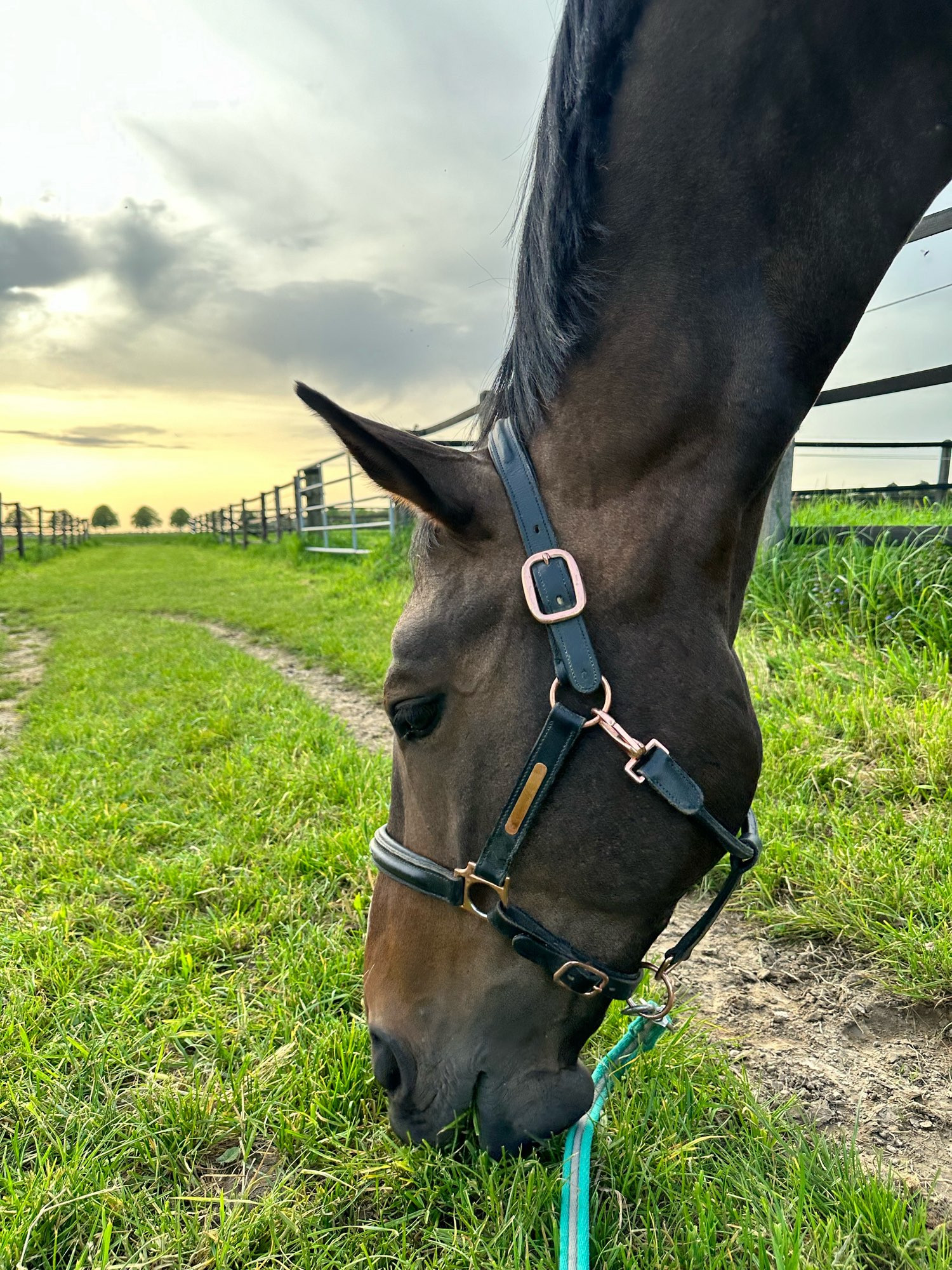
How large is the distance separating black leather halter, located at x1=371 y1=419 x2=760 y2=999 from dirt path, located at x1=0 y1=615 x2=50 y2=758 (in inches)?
152

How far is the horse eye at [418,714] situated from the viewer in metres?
1.32

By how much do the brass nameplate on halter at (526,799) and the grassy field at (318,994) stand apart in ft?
2.19

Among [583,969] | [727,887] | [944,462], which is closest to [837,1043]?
[727,887]

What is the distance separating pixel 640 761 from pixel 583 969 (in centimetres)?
39

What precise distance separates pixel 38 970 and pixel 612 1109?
162cm

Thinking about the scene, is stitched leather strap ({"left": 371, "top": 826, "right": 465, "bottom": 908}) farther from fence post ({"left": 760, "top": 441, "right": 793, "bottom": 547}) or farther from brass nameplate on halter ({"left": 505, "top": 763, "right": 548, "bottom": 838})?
fence post ({"left": 760, "top": 441, "right": 793, "bottom": 547})

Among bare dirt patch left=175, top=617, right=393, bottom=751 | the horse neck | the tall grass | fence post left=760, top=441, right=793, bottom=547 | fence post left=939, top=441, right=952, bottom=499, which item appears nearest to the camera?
the horse neck

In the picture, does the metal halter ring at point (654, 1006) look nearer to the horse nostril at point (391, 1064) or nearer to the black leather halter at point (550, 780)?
the black leather halter at point (550, 780)

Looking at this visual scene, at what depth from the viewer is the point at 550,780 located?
1.23 metres

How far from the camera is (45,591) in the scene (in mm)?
13047

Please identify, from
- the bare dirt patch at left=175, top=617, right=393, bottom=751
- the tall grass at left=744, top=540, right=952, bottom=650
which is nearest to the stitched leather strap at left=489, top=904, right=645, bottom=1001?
the bare dirt patch at left=175, top=617, right=393, bottom=751

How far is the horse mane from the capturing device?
1284mm

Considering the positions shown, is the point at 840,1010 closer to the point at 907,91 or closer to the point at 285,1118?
the point at 285,1118

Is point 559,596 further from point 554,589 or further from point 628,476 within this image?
point 628,476
